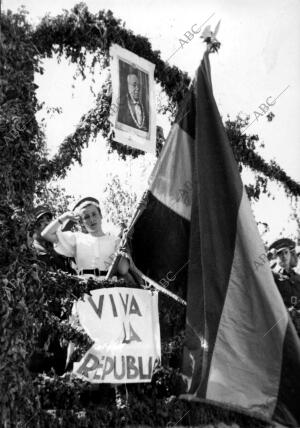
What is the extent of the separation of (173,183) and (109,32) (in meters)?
1.55

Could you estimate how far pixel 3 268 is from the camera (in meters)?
5.11

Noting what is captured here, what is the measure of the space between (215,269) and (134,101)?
6.67 ft

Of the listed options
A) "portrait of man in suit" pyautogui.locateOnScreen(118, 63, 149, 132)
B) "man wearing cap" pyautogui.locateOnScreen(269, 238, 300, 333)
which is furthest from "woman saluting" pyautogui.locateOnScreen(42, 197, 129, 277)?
"man wearing cap" pyautogui.locateOnScreen(269, 238, 300, 333)

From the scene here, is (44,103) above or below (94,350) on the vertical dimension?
above

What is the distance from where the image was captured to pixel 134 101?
7.34 m

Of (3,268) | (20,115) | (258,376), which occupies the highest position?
(20,115)

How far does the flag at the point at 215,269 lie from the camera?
6.17 m

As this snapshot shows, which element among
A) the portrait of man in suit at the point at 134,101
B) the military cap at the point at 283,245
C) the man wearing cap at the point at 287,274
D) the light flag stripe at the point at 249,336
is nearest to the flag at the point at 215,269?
the light flag stripe at the point at 249,336

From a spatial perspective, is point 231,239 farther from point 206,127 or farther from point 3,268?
point 3,268

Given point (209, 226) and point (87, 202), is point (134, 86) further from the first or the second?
point (209, 226)

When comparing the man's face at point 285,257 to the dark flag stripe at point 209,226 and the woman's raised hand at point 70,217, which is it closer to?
the dark flag stripe at point 209,226

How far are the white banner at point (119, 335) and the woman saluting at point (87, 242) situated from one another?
460mm

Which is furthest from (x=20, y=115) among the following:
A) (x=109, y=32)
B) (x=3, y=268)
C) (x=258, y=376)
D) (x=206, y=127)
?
(x=258, y=376)

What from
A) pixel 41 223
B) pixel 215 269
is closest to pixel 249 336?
pixel 215 269
